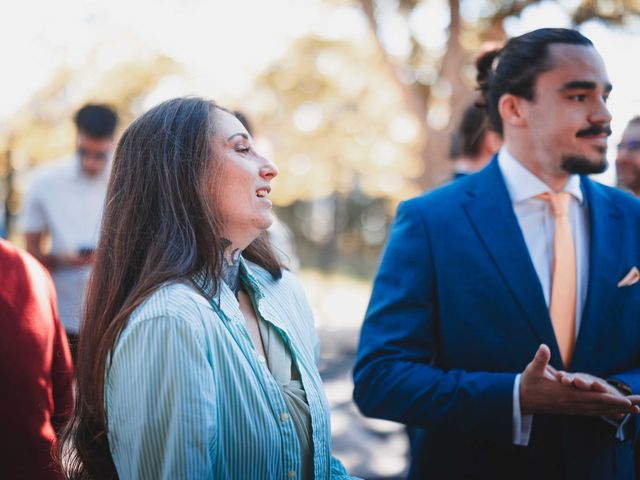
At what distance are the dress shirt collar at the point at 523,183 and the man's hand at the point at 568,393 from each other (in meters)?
0.68

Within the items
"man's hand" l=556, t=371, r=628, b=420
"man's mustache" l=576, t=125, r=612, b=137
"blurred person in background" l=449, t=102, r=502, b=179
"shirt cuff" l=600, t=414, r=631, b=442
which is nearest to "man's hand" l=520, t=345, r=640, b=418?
"man's hand" l=556, t=371, r=628, b=420

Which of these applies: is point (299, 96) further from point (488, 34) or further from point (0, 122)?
point (0, 122)

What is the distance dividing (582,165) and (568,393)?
0.85m

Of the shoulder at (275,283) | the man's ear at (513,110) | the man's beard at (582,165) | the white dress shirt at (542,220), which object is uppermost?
the man's ear at (513,110)

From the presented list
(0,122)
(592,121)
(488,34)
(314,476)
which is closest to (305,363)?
(314,476)

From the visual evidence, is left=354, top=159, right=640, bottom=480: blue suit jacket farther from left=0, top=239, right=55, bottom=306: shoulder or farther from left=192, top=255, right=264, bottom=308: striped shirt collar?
left=0, top=239, right=55, bottom=306: shoulder

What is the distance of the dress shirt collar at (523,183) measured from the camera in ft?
7.80

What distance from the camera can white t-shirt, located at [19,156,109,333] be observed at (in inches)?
155

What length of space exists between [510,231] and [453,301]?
33 cm

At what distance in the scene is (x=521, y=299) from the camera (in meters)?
2.19

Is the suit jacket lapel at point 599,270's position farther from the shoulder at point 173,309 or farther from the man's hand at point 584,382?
the shoulder at point 173,309

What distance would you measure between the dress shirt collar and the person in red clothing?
5.77ft

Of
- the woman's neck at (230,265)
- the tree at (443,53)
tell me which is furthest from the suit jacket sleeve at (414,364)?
the tree at (443,53)

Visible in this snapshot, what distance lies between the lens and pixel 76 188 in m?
4.07
